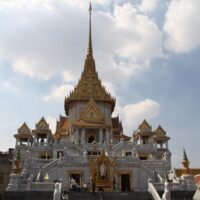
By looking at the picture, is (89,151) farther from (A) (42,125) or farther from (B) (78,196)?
(B) (78,196)

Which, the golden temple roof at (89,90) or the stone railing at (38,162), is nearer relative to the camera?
the stone railing at (38,162)

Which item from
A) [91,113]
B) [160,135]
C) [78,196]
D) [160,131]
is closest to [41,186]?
[78,196]

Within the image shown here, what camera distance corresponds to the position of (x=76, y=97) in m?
59.1

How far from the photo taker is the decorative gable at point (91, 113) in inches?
2115

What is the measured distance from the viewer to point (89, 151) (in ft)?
147

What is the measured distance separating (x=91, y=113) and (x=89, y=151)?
10589 mm

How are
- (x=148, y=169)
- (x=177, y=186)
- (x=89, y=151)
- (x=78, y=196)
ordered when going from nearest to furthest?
(x=78, y=196), (x=177, y=186), (x=148, y=169), (x=89, y=151)

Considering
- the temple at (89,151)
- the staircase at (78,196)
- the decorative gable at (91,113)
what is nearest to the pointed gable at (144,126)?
the temple at (89,151)

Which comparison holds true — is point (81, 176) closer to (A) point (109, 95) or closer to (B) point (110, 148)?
(B) point (110, 148)

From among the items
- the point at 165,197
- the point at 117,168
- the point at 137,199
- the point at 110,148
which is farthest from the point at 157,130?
the point at 165,197

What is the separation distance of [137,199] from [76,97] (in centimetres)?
3411

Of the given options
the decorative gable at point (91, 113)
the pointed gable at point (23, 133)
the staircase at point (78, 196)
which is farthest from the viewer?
the decorative gable at point (91, 113)

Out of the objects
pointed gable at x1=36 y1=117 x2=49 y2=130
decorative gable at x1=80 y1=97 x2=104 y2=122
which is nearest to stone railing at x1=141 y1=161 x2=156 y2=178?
decorative gable at x1=80 y1=97 x2=104 y2=122

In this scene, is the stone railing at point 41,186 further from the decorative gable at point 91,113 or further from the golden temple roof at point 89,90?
the golden temple roof at point 89,90
